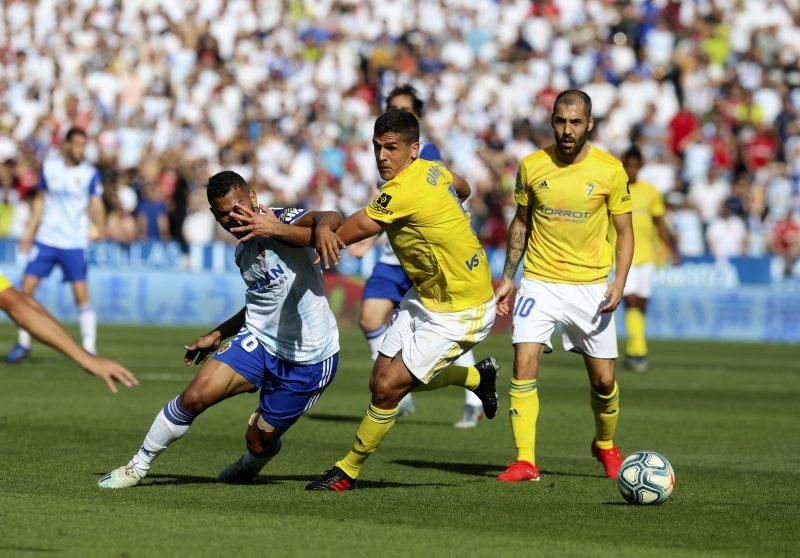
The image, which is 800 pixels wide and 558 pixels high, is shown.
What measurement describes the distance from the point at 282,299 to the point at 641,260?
1168cm

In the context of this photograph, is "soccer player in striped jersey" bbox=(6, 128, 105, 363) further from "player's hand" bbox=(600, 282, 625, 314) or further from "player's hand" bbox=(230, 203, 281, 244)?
"player's hand" bbox=(230, 203, 281, 244)

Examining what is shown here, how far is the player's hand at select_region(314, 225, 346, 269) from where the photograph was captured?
833cm

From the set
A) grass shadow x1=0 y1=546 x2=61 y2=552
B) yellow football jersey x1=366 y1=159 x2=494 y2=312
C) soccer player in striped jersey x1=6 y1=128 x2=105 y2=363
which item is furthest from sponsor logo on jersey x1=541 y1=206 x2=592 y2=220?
soccer player in striped jersey x1=6 y1=128 x2=105 y2=363

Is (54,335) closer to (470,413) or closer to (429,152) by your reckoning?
(429,152)

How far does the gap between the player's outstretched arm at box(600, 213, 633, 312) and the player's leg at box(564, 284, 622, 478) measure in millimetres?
146

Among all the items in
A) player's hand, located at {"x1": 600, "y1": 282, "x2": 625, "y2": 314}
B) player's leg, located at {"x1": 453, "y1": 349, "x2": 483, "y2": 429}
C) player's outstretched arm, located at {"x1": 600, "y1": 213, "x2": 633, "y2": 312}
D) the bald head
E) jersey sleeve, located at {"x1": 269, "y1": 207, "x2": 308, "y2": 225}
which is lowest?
player's leg, located at {"x1": 453, "y1": 349, "x2": 483, "y2": 429}

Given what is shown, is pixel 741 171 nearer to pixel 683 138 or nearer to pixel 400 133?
pixel 683 138

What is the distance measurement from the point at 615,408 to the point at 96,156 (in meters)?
21.7

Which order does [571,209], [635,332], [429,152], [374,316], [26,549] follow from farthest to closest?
1. [635,332]
2. [374,316]
3. [429,152]
4. [571,209]
5. [26,549]

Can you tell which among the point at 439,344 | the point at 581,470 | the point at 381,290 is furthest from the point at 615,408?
the point at 381,290

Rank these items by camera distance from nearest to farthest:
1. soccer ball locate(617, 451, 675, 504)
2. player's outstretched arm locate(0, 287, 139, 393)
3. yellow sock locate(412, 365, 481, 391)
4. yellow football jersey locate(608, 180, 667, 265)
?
player's outstretched arm locate(0, 287, 139, 393) < soccer ball locate(617, 451, 675, 504) < yellow sock locate(412, 365, 481, 391) < yellow football jersey locate(608, 180, 667, 265)

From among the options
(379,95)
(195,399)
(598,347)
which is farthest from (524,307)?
(379,95)

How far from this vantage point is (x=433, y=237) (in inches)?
357

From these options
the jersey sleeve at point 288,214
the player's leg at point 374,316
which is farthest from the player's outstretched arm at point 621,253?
the player's leg at point 374,316
